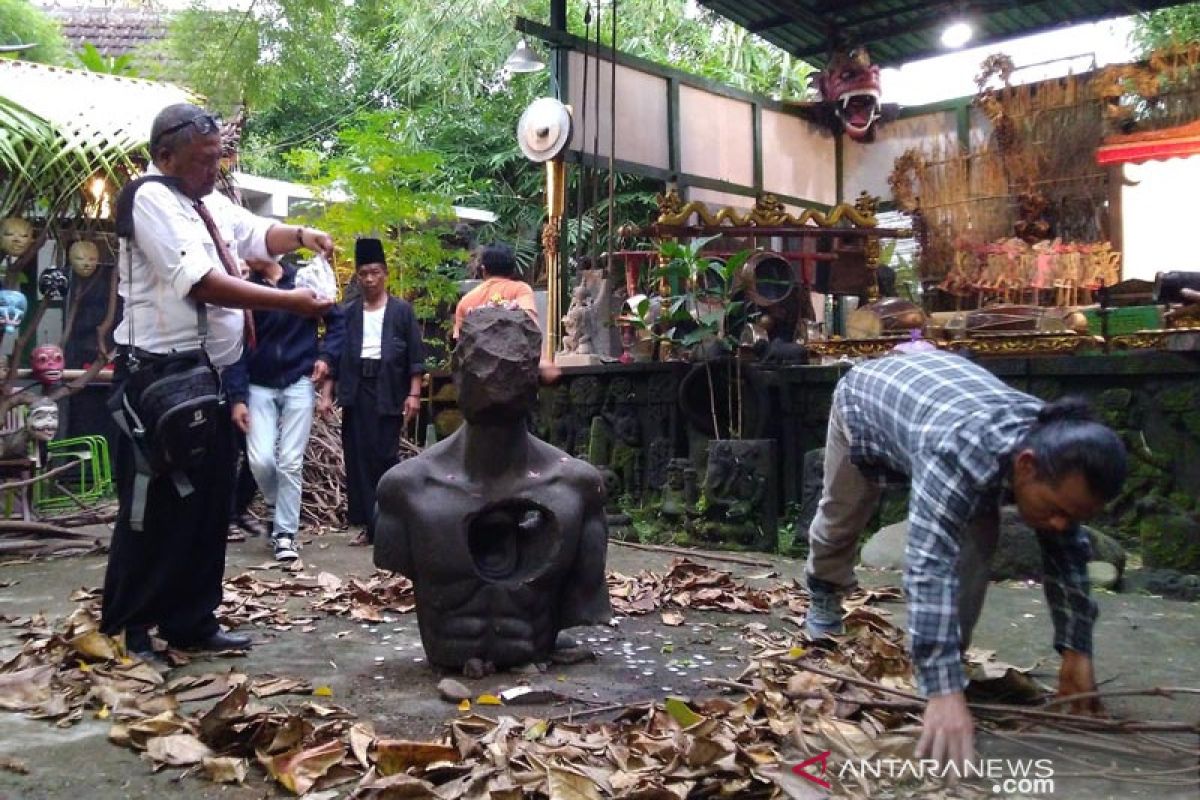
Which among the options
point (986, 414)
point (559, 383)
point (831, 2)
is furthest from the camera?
point (831, 2)

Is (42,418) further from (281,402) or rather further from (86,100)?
(86,100)

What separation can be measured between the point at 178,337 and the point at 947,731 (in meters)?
2.85

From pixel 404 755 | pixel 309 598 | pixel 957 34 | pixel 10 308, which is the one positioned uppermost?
pixel 957 34

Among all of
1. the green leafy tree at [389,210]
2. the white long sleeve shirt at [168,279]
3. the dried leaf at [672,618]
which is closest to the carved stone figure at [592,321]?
the green leafy tree at [389,210]

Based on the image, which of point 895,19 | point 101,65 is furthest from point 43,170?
point 895,19

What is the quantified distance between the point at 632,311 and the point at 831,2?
5641 millimetres

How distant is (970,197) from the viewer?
1191 cm

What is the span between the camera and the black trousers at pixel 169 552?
3789 millimetres

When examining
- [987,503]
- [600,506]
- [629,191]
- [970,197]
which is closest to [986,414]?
[987,503]

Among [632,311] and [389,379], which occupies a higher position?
[632,311]

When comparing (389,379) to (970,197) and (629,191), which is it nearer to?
(970,197)

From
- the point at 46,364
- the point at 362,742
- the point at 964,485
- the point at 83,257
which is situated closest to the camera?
the point at 964,485

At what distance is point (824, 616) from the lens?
4.00 m

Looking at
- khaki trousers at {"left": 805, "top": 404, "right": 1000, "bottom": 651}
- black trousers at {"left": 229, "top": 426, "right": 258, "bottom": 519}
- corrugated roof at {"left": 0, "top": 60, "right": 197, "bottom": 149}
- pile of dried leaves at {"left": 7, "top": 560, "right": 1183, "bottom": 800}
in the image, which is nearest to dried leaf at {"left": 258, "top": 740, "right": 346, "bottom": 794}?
pile of dried leaves at {"left": 7, "top": 560, "right": 1183, "bottom": 800}
